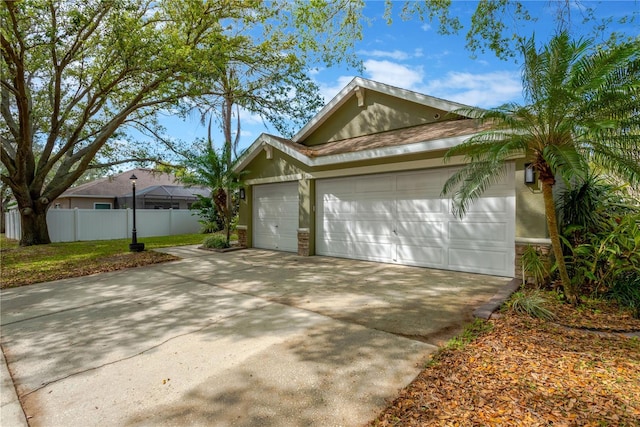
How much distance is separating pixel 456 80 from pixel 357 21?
Result: 3417 mm

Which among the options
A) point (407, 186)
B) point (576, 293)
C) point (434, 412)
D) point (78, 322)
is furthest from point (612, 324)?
point (78, 322)

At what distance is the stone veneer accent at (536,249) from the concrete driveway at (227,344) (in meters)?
0.43

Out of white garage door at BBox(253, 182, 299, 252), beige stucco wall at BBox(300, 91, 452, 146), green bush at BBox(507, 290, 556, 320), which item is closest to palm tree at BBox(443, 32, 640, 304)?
green bush at BBox(507, 290, 556, 320)

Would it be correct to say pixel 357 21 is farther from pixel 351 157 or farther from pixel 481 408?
pixel 481 408

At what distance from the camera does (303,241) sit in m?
10.1

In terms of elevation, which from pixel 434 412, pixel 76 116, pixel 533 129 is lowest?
pixel 434 412

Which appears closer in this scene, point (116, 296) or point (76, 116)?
point (116, 296)

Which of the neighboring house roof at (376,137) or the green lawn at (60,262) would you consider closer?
the neighboring house roof at (376,137)

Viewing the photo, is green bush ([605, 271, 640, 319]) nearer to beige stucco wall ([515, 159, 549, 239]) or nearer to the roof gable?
beige stucco wall ([515, 159, 549, 239])

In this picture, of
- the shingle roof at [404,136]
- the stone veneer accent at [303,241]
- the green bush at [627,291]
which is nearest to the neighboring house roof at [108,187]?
the stone veneer accent at [303,241]

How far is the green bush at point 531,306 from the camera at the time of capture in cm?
438

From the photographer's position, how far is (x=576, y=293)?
482 cm

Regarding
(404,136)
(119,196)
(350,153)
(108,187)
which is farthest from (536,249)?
(108,187)

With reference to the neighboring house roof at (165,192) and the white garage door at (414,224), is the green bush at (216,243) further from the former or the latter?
the neighboring house roof at (165,192)
